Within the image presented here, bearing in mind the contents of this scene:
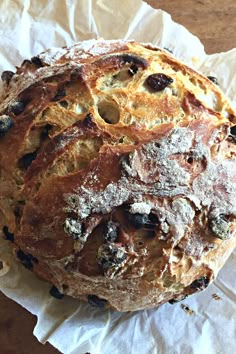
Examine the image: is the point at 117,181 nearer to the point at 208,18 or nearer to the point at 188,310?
the point at 188,310

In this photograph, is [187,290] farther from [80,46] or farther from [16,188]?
[80,46]

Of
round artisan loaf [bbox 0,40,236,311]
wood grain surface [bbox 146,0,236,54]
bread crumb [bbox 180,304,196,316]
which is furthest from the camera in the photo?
wood grain surface [bbox 146,0,236,54]

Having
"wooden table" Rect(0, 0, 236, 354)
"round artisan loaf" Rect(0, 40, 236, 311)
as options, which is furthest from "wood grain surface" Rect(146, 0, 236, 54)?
"round artisan loaf" Rect(0, 40, 236, 311)

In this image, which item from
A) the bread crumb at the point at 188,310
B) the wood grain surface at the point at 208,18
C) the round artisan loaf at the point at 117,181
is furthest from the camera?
the wood grain surface at the point at 208,18

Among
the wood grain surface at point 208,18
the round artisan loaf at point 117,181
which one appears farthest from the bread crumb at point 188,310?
the wood grain surface at point 208,18

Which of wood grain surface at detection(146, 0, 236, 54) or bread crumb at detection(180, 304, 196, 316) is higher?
wood grain surface at detection(146, 0, 236, 54)

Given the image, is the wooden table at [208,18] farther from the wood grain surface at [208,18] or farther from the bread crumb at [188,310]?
the bread crumb at [188,310]

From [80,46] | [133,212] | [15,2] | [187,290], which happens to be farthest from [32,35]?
[187,290]

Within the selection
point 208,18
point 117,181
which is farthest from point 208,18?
point 117,181

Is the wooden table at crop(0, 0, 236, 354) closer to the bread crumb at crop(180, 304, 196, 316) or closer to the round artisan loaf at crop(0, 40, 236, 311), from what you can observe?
the round artisan loaf at crop(0, 40, 236, 311)
